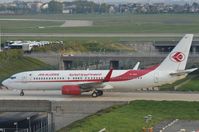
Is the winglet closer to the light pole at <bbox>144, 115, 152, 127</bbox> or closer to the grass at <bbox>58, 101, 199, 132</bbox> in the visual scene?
the grass at <bbox>58, 101, 199, 132</bbox>

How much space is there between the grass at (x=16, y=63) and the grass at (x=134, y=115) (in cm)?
3478

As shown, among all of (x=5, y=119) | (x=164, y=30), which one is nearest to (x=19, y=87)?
(x=5, y=119)

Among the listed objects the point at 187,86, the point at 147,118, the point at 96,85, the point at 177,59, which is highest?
the point at 177,59

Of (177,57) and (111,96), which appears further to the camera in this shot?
(111,96)

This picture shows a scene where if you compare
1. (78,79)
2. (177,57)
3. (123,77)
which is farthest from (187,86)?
(78,79)

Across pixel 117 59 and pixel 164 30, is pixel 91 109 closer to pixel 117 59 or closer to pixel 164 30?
pixel 117 59

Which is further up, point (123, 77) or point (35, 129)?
point (123, 77)

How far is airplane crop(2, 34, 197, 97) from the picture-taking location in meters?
60.8

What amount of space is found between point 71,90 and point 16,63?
35.2m

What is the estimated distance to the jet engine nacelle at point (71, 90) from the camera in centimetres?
6103

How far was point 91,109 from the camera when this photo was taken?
57719 mm

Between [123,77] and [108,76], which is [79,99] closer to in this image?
[108,76]

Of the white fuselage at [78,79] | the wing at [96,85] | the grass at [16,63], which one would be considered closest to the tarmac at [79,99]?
the wing at [96,85]

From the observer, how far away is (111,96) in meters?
61.9
